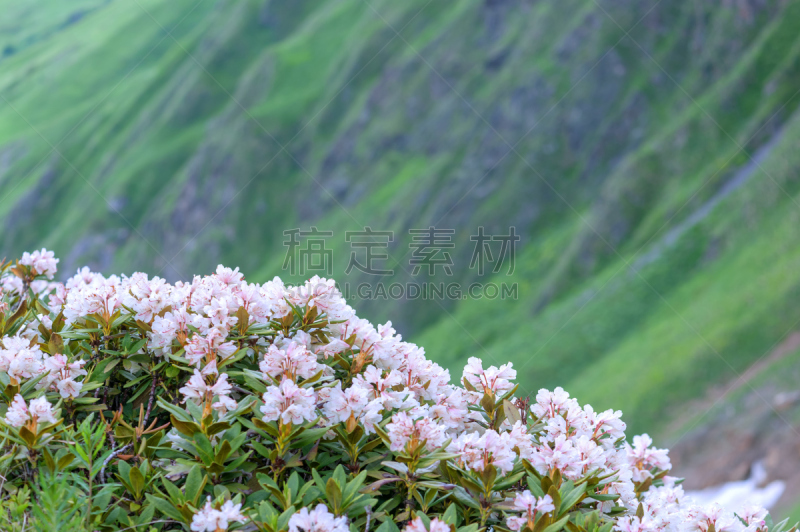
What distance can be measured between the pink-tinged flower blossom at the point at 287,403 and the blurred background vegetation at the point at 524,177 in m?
24.5

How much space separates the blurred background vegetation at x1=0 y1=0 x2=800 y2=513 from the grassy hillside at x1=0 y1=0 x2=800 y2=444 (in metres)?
0.24

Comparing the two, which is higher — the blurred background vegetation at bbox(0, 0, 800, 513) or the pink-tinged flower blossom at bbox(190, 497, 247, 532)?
the blurred background vegetation at bbox(0, 0, 800, 513)

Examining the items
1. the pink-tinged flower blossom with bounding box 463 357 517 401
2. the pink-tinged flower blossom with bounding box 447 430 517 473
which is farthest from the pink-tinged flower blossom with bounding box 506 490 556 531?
the pink-tinged flower blossom with bounding box 463 357 517 401

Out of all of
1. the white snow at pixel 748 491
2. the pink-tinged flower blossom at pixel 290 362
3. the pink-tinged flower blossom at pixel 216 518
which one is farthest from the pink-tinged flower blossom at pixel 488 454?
the white snow at pixel 748 491

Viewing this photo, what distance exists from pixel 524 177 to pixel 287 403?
6064 centimetres

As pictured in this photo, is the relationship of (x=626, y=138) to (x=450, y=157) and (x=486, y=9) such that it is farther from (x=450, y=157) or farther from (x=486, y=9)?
(x=486, y=9)

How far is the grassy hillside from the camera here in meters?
41.6

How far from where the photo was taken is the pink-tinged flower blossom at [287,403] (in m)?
3.19

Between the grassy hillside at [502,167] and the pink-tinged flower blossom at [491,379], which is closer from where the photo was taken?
Answer: the pink-tinged flower blossom at [491,379]

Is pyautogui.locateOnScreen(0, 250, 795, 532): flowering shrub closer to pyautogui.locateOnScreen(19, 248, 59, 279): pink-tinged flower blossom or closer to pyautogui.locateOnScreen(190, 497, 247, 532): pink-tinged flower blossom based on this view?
pyautogui.locateOnScreen(190, 497, 247, 532): pink-tinged flower blossom

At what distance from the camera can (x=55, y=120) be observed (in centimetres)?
13288

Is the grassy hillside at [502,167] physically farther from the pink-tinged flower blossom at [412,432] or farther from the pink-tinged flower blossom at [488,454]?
the pink-tinged flower blossom at [412,432]

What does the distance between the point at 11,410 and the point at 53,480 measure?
71cm

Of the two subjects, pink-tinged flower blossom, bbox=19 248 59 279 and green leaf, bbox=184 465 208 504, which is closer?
green leaf, bbox=184 465 208 504
